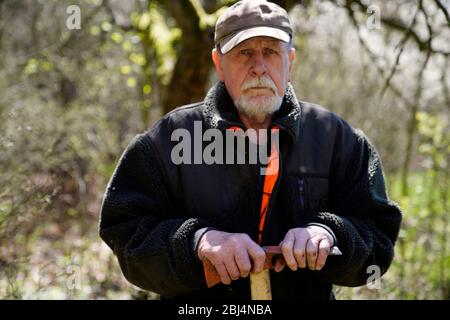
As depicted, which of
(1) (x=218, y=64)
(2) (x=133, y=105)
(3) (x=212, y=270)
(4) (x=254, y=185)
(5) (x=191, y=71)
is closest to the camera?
(3) (x=212, y=270)

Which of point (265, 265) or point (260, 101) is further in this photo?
point (260, 101)

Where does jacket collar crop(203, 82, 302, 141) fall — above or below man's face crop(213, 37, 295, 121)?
below

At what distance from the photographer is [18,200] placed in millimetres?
4379

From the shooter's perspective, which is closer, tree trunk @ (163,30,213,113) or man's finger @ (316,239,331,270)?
man's finger @ (316,239,331,270)

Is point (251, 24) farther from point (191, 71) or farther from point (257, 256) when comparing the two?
point (191, 71)

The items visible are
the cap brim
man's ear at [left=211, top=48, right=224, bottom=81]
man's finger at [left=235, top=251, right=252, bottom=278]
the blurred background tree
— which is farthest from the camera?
the blurred background tree

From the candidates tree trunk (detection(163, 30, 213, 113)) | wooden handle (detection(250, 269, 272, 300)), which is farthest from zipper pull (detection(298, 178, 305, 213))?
tree trunk (detection(163, 30, 213, 113))

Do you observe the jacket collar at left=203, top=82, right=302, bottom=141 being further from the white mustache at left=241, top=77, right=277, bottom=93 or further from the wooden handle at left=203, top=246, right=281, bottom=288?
the wooden handle at left=203, top=246, right=281, bottom=288

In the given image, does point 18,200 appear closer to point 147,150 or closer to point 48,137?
point 147,150

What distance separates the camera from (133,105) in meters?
9.47

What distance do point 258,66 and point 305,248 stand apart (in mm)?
872

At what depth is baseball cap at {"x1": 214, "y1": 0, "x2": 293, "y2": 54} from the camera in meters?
2.72

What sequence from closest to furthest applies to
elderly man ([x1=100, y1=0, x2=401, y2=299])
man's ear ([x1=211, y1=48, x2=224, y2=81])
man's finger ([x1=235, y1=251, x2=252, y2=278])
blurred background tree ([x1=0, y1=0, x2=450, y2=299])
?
man's finger ([x1=235, y1=251, x2=252, y2=278]), elderly man ([x1=100, y1=0, x2=401, y2=299]), man's ear ([x1=211, y1=48, x2=224, y2=81]), blurred background tree ([x1=0, y1=0, x2=450, y2=299])

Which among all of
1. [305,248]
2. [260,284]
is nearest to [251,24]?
[305,248]
